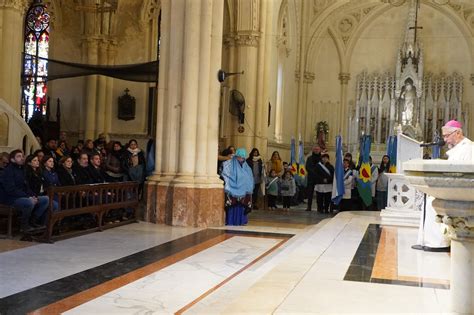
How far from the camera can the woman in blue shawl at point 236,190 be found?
10.5 m

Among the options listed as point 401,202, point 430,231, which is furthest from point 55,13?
point 430,231

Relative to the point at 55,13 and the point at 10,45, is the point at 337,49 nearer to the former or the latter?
the point at 55,13

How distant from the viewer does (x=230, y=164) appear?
10578 millimetres

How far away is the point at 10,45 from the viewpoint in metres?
13.1

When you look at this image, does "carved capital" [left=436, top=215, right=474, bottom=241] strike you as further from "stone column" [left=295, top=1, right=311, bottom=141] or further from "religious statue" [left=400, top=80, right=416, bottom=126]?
"religious statue" [left=400, top=80, right=416, bottom=126]

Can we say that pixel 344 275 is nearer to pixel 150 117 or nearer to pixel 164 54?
pixel 164 54

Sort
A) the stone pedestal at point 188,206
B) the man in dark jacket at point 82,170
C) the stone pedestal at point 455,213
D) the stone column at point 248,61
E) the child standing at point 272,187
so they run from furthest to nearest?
the stone column at point 248,61, the child standing at point 272,187, the stone pedestal at point 188,206, the man in dark jacket at point 82,170, the stone pedestal at point 455,213

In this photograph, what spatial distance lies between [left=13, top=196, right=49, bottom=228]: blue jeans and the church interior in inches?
6.4

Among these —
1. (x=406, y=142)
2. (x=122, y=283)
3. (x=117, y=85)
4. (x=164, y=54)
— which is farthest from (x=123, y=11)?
(x=122, y=283)

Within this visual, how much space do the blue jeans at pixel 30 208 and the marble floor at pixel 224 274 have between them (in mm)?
696

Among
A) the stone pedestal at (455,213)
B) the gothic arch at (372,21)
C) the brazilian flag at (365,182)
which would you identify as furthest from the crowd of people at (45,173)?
the gothic arch at (372,21)

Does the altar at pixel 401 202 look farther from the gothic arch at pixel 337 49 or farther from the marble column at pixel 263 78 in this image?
the gothic arch at pixel 337 49

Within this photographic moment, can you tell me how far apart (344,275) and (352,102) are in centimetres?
1876

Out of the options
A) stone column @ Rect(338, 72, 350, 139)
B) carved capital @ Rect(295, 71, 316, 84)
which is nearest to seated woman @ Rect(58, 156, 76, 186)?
carved capital @ Rect(295, 71, 316, 84)
